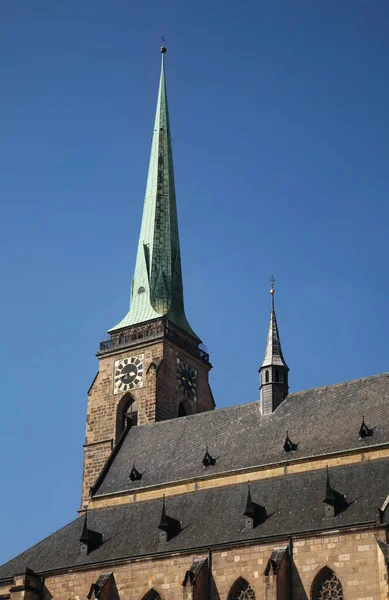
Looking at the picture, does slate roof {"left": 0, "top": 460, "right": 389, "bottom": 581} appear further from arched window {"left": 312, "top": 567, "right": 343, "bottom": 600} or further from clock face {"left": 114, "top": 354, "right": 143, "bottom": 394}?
clock face {"left": 114, "top": 354, "right": 143, "bottom": 394}

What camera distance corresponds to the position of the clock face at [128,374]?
51606mm

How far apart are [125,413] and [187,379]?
4.02 m

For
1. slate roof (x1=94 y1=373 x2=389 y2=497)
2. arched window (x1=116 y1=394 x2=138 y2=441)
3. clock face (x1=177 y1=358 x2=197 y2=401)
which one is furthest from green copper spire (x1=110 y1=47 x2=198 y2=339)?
slate roof (x1=94 y1=373 x2=389 y2=497)

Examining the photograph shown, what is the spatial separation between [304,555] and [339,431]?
687 centimetres

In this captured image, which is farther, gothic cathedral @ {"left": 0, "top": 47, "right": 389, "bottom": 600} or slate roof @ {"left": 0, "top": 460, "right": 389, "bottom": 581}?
slate roof @ {"left": 0, "top": 460, "right": 389, "bottom": 581}

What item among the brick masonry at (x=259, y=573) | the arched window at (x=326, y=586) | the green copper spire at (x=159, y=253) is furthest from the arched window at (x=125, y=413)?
the arched window at (x=326, y=586)

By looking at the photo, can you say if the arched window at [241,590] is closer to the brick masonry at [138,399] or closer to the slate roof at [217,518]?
the slate roof at [217,518]

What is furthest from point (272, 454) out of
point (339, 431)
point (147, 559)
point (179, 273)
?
point (179, 273)

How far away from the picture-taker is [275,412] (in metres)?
41.2

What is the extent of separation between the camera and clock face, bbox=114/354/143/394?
51606 millimetres

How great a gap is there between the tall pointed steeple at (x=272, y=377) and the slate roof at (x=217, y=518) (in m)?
4.51

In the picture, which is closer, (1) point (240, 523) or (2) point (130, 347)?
(1) point (240, 523)

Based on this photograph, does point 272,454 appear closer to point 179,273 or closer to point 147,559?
point 147,559

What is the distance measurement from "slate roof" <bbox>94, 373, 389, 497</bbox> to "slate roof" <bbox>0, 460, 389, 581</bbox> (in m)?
1.20
